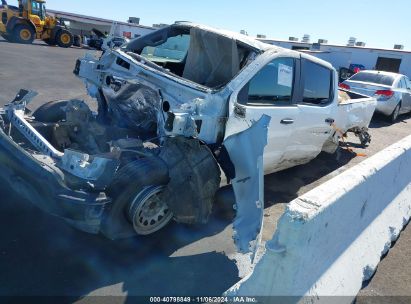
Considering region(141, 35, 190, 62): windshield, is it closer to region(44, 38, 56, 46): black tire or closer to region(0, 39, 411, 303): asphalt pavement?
region(0, 39, 411, 303): asphalt pavement

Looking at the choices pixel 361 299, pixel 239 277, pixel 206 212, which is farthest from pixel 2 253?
pixel 361 299

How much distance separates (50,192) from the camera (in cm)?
298

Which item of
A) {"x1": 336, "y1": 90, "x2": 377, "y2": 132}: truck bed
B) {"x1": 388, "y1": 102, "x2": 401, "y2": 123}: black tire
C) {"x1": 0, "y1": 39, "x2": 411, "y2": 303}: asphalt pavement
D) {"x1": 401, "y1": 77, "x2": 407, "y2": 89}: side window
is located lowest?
{"x1": 0, "y1": 39, "x2": 411, "y2": 303}: asphalt pavement

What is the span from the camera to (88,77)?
195 inches

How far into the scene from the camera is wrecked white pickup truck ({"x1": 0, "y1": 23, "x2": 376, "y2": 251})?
10.3 ft

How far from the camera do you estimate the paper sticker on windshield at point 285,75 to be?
170 inches

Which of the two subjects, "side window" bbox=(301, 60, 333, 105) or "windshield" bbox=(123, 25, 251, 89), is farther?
"side window" bbox=(301, 60, 333, 105)

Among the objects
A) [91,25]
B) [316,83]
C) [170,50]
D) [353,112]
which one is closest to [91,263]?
[170,50]

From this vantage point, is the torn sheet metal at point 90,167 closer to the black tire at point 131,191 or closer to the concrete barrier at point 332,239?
the black tire at point 131,191

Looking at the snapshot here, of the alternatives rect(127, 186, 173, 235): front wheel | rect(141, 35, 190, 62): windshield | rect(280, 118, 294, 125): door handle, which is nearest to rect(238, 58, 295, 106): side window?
rect(280, 118, 294, 125): door handle

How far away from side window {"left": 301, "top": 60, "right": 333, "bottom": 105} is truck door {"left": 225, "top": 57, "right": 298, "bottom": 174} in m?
0.33

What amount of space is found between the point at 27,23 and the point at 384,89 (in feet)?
72.7

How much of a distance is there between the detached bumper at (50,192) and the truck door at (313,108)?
2.66 metres

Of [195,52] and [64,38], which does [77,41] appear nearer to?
[64,38]
